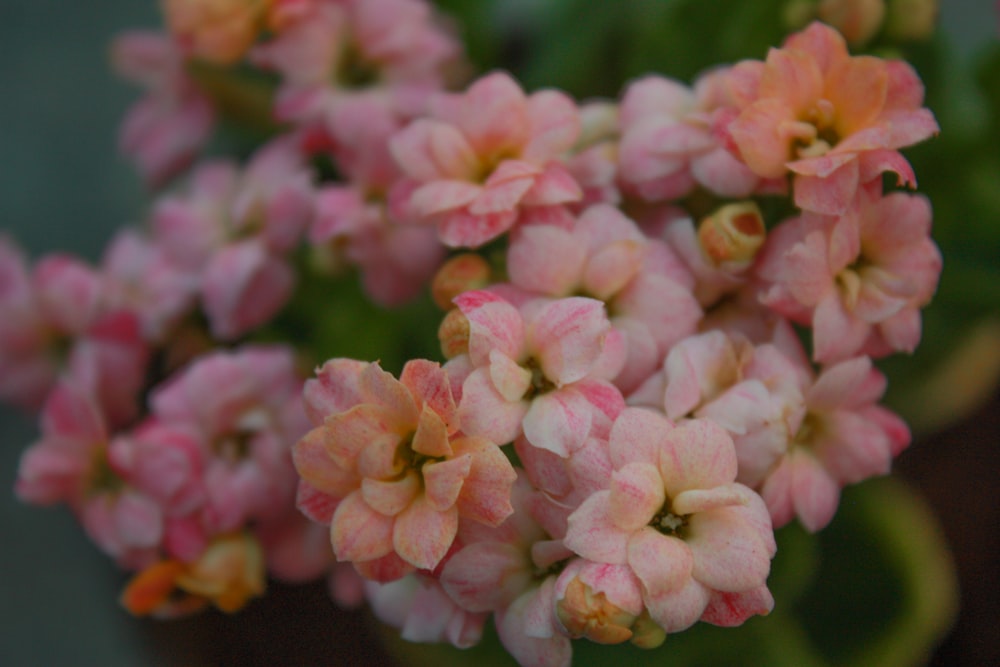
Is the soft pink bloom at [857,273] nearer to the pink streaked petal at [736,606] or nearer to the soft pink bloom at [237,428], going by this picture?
the pink streaked petal at [736,606]

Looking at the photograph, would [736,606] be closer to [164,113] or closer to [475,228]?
[475,228]

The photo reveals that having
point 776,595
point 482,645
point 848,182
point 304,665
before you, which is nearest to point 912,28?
point 848,182

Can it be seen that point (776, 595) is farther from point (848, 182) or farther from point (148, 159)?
point (148, 159)

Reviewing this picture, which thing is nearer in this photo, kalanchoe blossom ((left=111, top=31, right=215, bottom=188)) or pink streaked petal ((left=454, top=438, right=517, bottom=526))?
A: pink streaked petal ((left=454, top=438, right=517, bottom=526))

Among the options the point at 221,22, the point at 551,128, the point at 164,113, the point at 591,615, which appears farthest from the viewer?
the point at 164,113

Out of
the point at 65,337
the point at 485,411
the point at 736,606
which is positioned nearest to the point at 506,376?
the point at 485,411

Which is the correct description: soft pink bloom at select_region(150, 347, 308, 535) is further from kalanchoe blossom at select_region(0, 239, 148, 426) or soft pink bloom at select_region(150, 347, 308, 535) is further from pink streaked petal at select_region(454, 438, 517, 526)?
pink streaked petal at select_region(454, 438, 517, 526)

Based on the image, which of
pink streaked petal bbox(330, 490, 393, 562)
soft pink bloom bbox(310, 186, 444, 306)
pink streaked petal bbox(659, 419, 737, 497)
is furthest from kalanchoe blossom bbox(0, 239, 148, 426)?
pink streaked petal bbox(659, 419, 737, 497)
